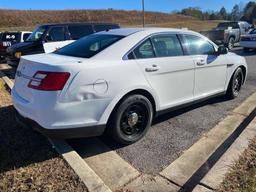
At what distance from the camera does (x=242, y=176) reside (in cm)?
335

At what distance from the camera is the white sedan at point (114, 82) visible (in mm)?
3650

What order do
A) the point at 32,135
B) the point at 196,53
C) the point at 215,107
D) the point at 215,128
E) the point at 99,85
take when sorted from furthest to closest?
the point at 215,107
the point at 196,53
the point at 215,128
the point at 32,135
the point at 99,85

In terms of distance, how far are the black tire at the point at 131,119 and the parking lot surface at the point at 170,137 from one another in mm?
148

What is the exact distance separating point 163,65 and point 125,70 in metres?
0.77

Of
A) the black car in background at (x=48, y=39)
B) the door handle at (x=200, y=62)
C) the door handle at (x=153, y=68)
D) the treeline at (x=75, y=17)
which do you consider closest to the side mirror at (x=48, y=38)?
the black car in background at (x=48, y=39)

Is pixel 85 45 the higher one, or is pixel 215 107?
pixel 85 45

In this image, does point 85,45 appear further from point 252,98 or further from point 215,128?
point 252,98

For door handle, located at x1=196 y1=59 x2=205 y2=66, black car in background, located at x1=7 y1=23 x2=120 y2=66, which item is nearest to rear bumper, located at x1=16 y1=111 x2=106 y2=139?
door handle, located at x1=196 y1=59 x2=205 y2=66

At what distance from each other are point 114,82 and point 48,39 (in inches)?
285

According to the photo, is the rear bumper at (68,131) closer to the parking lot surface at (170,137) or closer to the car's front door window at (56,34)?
the parking lot surface at (170,137)

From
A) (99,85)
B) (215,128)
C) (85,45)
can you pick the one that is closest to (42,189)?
(99,85)

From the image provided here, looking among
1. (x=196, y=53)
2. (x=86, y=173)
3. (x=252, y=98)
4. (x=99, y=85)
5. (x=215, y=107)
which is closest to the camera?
(x=86, y=173)

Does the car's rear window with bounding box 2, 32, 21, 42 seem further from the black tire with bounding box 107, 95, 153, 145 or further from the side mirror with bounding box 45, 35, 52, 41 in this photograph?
the black tire with bounding box 107, 95, 153, 145

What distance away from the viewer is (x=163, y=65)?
15.2ft
